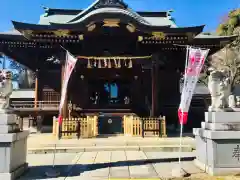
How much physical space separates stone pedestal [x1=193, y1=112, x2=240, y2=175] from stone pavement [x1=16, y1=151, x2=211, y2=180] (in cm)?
50

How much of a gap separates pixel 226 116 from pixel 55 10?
2102 cm

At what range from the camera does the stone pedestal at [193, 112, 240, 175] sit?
23.4 ft

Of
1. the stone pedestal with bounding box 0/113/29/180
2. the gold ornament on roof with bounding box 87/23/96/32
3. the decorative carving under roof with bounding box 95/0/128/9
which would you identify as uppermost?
the decorative carving under roof with bounding box 95/0/128/9

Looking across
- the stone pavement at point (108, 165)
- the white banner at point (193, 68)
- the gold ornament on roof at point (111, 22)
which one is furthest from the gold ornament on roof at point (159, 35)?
the white banner at point (193, 68)

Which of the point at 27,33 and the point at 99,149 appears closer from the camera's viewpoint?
the point at 99,149

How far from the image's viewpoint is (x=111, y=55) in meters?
17.8

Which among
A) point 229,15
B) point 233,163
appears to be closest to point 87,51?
point 233,163

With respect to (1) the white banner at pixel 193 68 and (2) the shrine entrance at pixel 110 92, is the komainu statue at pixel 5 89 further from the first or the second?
(2) the shrine entrance at pixel 110 92

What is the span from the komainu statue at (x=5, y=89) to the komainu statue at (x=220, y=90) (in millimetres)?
5637

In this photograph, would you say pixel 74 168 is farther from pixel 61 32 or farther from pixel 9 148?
pixel 61 32

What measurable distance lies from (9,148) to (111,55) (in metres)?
11.9

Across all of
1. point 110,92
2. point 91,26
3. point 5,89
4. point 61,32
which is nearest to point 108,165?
point 5,89

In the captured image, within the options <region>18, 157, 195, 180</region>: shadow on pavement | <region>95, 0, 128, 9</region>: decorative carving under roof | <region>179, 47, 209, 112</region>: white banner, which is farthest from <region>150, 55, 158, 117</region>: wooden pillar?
<region>179, 47, 209, 112</region>: white banner

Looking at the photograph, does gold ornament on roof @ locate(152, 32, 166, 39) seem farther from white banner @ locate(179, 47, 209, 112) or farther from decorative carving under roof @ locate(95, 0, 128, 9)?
white banner @ locate(179, 47, 209, 112)
